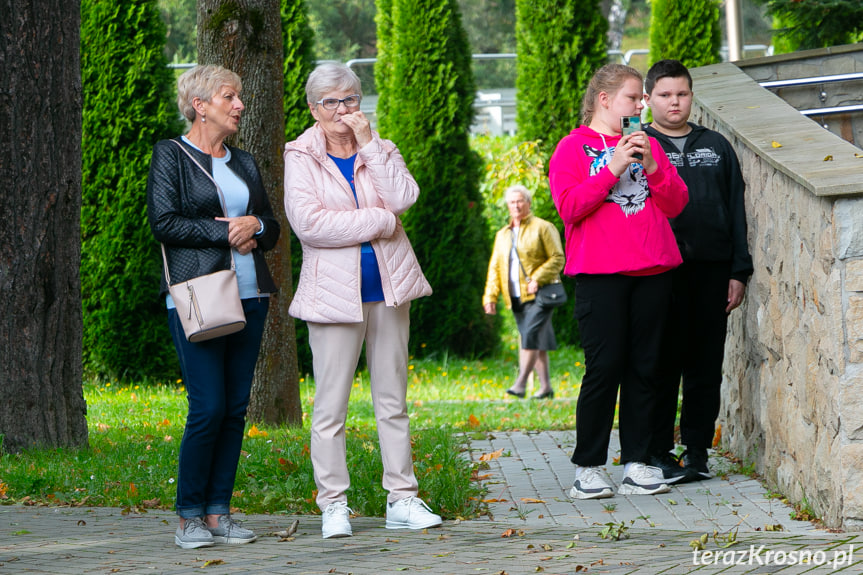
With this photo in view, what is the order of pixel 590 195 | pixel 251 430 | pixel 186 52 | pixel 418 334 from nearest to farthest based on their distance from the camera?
pixel 590 195 → pixel 251 430 → pixel 418 334 → pixel 186 52

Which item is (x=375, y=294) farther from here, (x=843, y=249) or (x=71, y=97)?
(x=71, y=97)

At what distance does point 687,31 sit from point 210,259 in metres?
13.2

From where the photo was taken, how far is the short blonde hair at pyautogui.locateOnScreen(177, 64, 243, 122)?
4531 millimetres

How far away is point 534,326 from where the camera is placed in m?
10.8

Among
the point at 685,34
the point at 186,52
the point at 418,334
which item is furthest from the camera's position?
the point at 186,52

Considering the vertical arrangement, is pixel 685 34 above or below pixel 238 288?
above

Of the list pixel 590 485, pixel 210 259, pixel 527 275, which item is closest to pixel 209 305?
pixel 210 259

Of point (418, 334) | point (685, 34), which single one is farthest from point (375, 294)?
point (685, 34)

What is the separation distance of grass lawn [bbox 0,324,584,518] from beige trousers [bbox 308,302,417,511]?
1.28ft

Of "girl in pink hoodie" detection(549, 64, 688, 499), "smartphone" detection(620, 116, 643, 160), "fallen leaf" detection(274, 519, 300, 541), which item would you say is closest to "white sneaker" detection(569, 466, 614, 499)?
"girl in pink hoodie" detection(549, 64, 688, 499)

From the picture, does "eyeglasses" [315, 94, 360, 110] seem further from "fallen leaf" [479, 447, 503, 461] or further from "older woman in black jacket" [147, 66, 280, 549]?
"fallen leaf" [479, 447, 503, 461]

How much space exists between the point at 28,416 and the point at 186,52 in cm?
2649

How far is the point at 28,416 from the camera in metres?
6.51

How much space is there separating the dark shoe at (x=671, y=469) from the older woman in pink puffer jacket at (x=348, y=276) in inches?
55.6
